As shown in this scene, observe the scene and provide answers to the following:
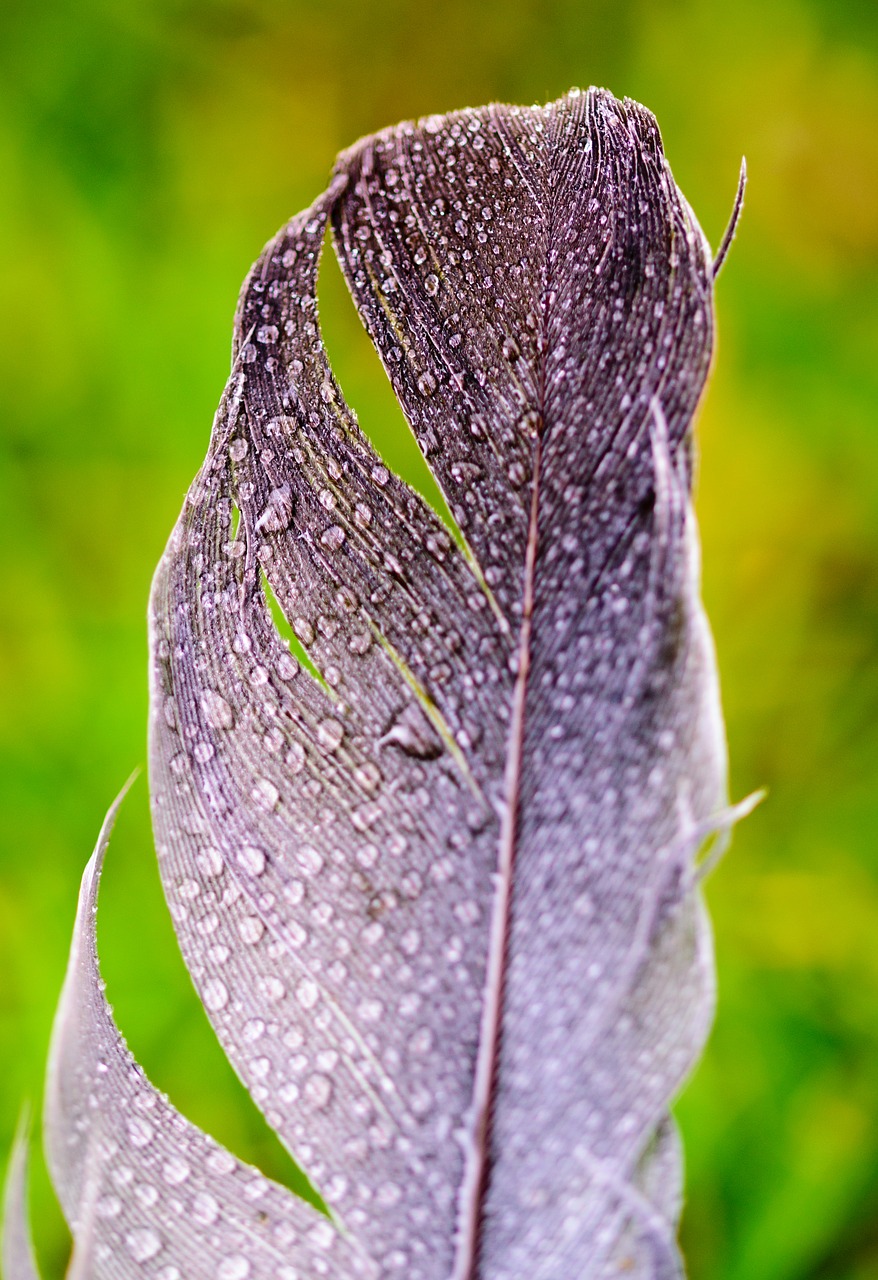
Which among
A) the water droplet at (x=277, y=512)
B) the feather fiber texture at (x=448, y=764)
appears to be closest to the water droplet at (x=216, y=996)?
A: the feather fiber texture at (x=448, y=764)

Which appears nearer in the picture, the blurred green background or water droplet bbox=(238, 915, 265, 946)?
water droplet bbox=(238, 915, 265, 946)

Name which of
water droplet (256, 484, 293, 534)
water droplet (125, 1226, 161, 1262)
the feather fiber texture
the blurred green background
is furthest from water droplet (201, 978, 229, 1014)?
the blurred green background

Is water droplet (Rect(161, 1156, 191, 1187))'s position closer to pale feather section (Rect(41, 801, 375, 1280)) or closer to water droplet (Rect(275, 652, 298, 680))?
pale feather section (Rect(41, 801, 375, 1280))

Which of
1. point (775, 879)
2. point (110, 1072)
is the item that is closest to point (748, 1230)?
point (775, 879)

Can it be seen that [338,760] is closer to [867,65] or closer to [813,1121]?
[813,1121]

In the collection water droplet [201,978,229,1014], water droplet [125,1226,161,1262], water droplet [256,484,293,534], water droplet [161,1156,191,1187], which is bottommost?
water droplet [125,1226,161,1262]

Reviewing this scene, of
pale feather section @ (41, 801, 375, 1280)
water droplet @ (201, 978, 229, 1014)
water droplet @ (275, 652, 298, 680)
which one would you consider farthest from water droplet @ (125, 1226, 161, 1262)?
water droplet @ (275, 652, 298, 680)

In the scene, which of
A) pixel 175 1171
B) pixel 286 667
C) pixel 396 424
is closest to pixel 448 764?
pixel 286 667

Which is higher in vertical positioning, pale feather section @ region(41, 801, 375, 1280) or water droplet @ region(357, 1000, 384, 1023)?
water droplet @ region(357, 1000, 384, 1023)
